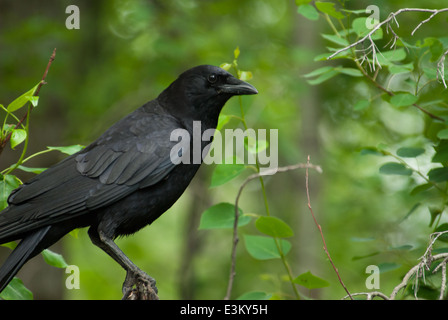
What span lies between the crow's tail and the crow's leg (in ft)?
1.14

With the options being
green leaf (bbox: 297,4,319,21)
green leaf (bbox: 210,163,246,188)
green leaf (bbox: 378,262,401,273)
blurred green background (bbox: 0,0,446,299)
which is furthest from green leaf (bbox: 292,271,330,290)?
blurred green background (bbox: 0,0,446,299)

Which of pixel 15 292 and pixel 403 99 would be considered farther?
pixel 15 292

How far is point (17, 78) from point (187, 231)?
3.23 m

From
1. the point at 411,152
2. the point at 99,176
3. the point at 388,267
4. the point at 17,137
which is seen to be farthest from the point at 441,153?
the point at 17,137

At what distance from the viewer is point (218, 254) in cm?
912

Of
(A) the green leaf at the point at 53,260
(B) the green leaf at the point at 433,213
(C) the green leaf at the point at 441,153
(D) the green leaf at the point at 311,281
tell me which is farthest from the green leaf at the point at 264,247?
(A) the green leaf at the point at 53,260

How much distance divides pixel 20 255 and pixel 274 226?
144cm

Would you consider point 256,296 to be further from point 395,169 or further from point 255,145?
point 395,169

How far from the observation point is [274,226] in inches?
110

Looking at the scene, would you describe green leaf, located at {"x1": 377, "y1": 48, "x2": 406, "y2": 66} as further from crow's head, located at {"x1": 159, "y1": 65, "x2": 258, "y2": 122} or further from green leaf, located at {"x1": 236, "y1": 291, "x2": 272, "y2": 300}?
green leaf, located at {"x1": 236, "y1": 291, "x2": 272, "y2": 300}

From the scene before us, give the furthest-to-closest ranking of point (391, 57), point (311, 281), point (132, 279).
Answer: point (132, 279) → point (391, 57) → point (311, 281)

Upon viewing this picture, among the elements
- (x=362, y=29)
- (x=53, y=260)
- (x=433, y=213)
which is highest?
(x=362, y=29)

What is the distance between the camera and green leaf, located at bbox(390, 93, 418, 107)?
278 cm

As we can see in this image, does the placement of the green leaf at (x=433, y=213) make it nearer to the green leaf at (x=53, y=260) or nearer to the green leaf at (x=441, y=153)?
the green leaf at (x=441, y=153)
